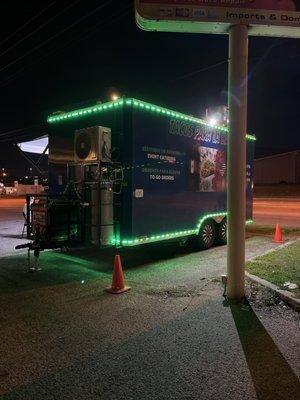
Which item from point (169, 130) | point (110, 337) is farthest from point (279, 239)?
point (110, 337)

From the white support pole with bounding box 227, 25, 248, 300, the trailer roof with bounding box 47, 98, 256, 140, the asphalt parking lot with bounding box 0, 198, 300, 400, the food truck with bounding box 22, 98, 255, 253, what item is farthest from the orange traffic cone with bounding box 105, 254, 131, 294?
the trailer roof with bounding box 47, 98, 256, 140

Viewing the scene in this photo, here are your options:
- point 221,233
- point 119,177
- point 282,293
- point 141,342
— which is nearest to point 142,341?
point 141,342

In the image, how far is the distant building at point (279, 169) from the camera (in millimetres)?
57344

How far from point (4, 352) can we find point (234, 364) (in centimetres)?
258

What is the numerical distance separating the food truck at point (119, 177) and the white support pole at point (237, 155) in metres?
2.49

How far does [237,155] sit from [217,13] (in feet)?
7.36

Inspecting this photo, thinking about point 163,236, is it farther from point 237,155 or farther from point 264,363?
point 264,363

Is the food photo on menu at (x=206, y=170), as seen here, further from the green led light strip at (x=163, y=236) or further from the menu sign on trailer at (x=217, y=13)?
the menu sign on trailer at (x=217, y=13)

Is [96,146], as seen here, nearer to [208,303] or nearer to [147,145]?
[147,145]

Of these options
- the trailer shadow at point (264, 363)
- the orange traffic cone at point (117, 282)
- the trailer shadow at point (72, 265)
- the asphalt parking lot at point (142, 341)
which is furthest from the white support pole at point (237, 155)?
the trailer shadow at point (72, 265)

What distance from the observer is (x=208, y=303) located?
6.39 meters

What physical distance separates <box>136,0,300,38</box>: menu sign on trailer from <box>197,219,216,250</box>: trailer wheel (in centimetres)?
580

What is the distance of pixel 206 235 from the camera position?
37.0 ft

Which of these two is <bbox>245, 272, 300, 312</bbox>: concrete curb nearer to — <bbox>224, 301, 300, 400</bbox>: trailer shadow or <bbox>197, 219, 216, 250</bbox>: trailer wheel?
<bbox>224, 301, 300, 400</bbox>: trailer shadow
